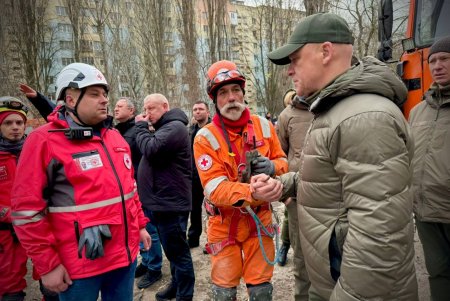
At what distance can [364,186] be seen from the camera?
46.9 inches

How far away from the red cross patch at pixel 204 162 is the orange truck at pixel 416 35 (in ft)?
9.08

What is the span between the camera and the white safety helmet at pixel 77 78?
227 cm

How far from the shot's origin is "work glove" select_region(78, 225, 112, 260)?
6.62 feet

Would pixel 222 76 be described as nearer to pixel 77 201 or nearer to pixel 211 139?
pixel 211 139

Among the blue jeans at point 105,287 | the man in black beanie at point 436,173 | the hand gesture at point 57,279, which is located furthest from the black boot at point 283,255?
the hand gesture at point 57,279

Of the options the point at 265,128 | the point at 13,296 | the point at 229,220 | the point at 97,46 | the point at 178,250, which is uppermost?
the point at 97,46

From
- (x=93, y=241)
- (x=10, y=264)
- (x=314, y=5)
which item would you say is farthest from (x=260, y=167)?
(x=314, y=5)

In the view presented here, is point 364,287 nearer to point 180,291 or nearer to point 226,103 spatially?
point 226,103

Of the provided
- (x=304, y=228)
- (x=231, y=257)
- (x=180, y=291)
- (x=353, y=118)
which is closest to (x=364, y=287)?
(x=304, y=228)

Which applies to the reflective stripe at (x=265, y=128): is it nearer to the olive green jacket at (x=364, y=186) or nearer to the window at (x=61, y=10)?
the olive green jacket at (x=364, y=186)

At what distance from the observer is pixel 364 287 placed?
3.89ft

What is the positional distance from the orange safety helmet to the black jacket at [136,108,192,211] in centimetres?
102

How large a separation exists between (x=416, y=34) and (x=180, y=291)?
4.18m

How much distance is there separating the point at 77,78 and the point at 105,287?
167 cm
